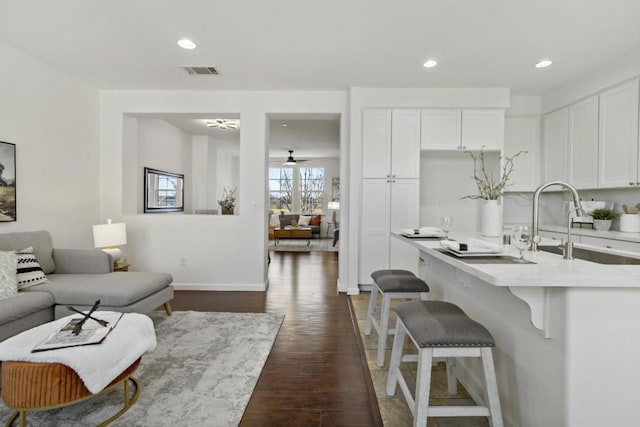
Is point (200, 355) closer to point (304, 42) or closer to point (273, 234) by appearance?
point (304, 42)

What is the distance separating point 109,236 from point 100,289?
1.23m

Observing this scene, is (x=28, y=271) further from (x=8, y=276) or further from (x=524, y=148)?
(x=524, y=148)

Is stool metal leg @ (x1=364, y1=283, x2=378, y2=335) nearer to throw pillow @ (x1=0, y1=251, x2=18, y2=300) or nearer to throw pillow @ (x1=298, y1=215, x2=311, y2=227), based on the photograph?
throw pillow @ (x1=0, y1=251, x2=18, y2=300)

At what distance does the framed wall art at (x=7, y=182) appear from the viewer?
3.01 m

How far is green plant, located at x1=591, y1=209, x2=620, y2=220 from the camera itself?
3576 mm

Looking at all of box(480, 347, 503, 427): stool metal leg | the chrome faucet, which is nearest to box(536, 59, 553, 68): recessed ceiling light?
the chrome faucet

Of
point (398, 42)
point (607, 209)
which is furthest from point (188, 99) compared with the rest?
point (607, 209)

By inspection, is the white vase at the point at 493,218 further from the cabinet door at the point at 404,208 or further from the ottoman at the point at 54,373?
the ottoman at the point at 54,373

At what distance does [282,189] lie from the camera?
11.0 meters

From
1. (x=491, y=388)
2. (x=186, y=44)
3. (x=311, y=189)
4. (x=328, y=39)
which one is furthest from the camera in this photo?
(x=311, y=189)

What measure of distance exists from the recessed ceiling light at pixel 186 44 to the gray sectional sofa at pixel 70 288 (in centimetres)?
223

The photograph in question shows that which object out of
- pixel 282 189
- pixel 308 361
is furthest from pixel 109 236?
pixel 282 189

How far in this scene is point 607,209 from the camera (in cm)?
364

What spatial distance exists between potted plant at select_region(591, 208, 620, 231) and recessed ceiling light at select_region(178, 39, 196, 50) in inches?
188
